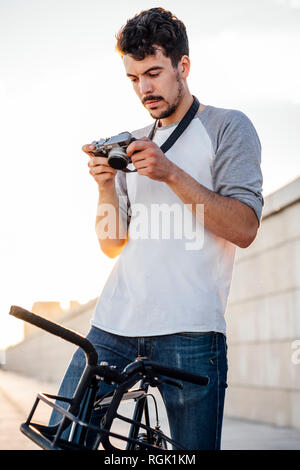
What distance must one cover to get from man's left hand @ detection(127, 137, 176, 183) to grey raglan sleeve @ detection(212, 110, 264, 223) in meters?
0.25

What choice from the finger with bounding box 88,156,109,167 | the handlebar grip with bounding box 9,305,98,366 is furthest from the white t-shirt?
the handlebar grip with bounding box 9,305,98,366

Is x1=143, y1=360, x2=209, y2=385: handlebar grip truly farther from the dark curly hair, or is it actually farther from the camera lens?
the dark curly hair

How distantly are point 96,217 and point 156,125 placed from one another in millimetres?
→ 459

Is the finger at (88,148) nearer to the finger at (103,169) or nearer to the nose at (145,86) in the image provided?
the finger at (103,169)

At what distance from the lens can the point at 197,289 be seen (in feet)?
7.18

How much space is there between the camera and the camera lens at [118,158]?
2162 millimetres

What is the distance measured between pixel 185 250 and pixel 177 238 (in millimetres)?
57

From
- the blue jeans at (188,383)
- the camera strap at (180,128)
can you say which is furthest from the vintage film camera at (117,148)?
the blue jeans at (188,383)

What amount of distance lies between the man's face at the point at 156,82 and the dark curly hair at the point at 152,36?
1.0 inches

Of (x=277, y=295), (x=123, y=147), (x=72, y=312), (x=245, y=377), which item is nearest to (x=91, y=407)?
(x=123, y=147)

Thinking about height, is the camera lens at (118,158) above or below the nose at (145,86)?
below

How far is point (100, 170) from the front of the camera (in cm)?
234

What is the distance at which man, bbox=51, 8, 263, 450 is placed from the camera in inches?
82.1
